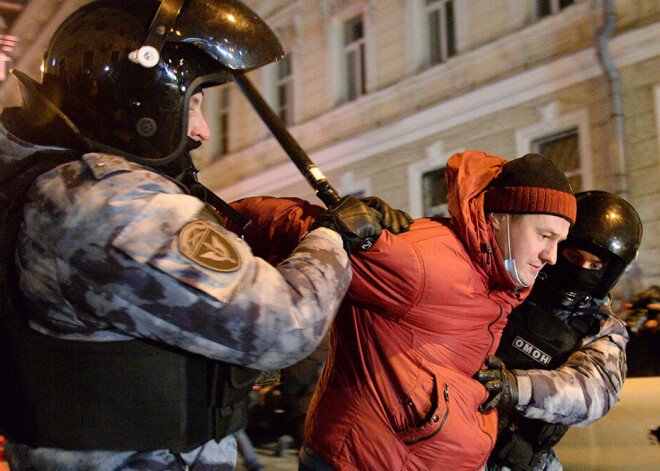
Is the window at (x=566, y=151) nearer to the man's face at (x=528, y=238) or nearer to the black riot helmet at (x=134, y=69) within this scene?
the man's face at (x=528, y=238)

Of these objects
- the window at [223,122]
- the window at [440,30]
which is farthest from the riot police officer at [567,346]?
the window at [223,122]

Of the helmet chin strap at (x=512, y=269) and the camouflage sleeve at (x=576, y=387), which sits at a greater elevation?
the helmet chin strap at (x=512, y=269)

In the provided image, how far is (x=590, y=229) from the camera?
2.97m

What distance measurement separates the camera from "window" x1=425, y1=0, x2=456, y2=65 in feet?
34.5

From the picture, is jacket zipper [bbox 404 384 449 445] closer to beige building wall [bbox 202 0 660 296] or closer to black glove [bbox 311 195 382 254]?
black glove [bbox 311 195 382 254]

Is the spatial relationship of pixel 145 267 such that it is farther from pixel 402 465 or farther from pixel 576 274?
pixel 576 274

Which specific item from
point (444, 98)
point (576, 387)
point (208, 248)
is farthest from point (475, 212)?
point (444, 98)

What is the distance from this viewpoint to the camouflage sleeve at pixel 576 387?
8.07 ft

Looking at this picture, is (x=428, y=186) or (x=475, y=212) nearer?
(x=475, y=212)

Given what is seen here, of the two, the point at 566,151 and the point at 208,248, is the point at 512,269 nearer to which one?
the point at 208,248

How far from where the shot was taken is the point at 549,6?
9273mm

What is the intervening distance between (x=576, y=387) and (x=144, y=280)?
6.46ft

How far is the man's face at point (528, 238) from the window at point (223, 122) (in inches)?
513

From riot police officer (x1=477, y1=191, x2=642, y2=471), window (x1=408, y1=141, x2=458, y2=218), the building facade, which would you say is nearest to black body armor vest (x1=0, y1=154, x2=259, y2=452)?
riot police officer (x1=477, y1=191, x2=642, y2=471)
